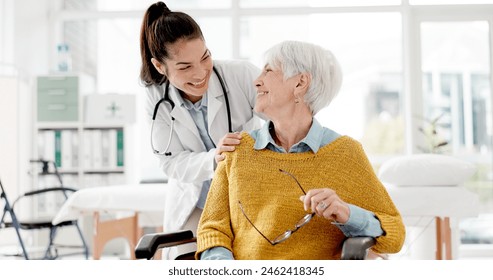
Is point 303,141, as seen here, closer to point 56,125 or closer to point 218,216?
point 218,216

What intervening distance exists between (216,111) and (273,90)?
29 cm

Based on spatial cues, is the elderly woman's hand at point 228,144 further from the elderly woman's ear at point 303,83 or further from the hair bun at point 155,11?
the hair bun at point 155,11

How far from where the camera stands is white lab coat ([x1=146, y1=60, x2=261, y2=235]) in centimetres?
169

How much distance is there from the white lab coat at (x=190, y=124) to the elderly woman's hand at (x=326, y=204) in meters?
0.49

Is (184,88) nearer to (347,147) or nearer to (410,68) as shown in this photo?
(347,147)

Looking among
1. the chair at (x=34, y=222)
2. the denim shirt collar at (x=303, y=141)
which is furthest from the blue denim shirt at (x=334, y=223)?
the chair at (x=34, y=222)

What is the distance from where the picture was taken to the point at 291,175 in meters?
1.44

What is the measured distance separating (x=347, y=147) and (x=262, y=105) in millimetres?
222

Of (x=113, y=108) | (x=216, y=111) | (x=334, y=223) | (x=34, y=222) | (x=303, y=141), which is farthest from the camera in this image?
(x=113, y=108)

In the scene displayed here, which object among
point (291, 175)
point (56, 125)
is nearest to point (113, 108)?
point (56, 125)

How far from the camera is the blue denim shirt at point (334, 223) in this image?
131cm

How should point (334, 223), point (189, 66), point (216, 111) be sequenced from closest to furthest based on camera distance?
point (334, 223)
point (189, 66)
point (216, 111)

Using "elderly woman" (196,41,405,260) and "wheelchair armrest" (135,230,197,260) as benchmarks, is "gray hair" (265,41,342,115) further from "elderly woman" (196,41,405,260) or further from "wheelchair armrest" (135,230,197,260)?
"wheelchair armrest" (135,230,197,260)

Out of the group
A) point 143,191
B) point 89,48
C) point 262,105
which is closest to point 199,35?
point 262,105
